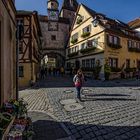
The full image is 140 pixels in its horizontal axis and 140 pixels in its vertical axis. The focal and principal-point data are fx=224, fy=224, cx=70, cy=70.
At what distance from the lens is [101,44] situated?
28.6m

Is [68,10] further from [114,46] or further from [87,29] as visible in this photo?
[114,46]

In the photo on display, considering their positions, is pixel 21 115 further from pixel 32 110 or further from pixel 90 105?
pixel 90 105

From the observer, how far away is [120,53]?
30.8 meters

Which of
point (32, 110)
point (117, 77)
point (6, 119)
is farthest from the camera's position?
point (117, 77)

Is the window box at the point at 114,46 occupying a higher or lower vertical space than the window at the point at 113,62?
higher

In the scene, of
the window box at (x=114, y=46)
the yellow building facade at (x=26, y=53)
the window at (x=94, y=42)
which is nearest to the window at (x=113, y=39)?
the window box at (x=114, y=46)

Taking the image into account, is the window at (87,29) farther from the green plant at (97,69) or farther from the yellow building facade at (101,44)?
the green plant at (97,69)

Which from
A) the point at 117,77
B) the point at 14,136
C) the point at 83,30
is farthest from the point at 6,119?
the point at 83,30

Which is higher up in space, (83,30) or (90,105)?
(83,30)

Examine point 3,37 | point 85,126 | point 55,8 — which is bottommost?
point 85,126

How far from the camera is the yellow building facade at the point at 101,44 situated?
93.9ft

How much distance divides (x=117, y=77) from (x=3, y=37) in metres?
24.2

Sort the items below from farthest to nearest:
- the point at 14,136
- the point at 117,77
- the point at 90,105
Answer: the point at 117,77
the point at 90,105
the point at 14,136

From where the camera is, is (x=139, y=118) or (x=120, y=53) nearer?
(x=139, y=118)
